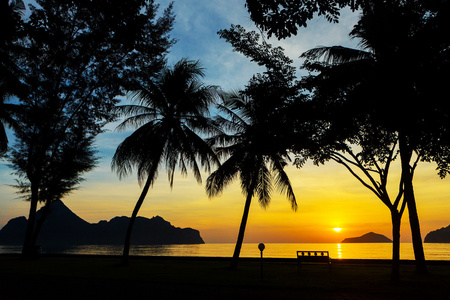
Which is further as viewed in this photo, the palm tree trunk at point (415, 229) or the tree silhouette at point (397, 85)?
the palm tree trunk at point (415, 229)

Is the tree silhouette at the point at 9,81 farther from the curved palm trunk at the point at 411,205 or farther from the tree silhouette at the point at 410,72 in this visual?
the curved palm trunk at the point at 411,205

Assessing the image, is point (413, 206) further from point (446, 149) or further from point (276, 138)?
point (276, 138)

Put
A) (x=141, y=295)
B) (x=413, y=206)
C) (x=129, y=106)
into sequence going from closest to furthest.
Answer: (x=141, y=295), (x=413, y=206), (x=129, y=106)

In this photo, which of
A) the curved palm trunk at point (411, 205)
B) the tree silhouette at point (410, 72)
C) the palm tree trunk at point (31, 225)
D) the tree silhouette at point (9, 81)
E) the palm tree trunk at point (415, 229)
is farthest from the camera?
the palm tree trunk at point (31, 225)

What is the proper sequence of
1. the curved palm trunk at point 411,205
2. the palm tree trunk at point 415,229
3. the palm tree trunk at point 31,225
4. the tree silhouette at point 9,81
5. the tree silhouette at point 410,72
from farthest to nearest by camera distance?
the palm tree trunk at point 31,225 → the tree silhouette at point 9,81 → the palm tree trunk at point 415,229 → the curved palm trunk at point 411,205 → the tree silhouette at point 410,72

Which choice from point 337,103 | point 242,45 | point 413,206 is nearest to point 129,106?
point 242,45

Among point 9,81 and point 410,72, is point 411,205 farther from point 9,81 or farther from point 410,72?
point 9,81

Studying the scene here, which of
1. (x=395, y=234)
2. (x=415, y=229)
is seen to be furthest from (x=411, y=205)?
(x=395, y=234)

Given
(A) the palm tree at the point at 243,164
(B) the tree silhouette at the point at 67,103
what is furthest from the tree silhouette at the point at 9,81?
(A) the palm tree at the point at 243,164

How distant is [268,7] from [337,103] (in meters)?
6.97

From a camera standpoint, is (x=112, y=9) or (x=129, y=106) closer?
(x=112, y=9)

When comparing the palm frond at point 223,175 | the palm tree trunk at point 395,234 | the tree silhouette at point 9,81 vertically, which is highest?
the tree silhouette at point 9,81

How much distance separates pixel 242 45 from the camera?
15.4 metres

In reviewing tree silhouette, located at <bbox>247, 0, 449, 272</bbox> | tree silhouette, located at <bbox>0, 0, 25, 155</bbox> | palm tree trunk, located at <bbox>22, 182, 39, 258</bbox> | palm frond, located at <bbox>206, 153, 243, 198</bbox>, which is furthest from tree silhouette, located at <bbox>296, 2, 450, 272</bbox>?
palm tree trunk, located at <bbox>22, 182, 39, 258</bbox>
